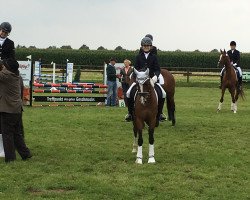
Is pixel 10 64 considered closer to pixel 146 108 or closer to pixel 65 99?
pixel 146 108

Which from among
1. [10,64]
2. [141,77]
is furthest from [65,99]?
[141,77]

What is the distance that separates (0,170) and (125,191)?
2.61 meters

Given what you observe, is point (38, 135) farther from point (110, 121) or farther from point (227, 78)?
point (227, 78)

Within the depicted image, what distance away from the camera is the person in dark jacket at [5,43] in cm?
993

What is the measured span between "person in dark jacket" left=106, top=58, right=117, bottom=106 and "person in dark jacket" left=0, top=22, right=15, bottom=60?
1277cm

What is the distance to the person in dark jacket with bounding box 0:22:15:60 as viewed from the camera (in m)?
9.93

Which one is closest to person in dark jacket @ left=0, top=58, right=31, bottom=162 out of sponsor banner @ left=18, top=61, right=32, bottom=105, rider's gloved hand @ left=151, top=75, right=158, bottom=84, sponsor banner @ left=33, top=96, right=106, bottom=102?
rider's gloved hand @ left=151, top=75, right=158, bottom=84

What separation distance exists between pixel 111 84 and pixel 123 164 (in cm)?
1330

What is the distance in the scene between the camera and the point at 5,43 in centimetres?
1008

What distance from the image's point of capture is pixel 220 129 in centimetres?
1524

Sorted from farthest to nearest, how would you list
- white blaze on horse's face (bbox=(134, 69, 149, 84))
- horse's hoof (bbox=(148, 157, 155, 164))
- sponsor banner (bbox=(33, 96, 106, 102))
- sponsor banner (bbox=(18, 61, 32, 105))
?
sponsor banner (bbox=(33, 96, 106, 102)), sponsor banner (bbox=(18, 61, 32, 105)), horse's hoof (bbox=(148, 157, 155, 164)), white blaze on horse's face (bbox=(134, 69, 149, 84))

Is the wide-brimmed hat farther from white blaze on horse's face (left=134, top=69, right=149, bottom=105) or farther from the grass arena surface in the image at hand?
white blaze on horse's face (left=134, top=69, right=149, bottom=105)

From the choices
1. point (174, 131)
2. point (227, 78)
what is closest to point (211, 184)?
point (174, 131)

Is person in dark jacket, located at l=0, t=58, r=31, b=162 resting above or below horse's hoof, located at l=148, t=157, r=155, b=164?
above
